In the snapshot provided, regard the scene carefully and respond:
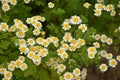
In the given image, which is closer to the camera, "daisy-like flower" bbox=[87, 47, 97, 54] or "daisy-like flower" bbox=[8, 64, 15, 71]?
"daisy-like flower" bbox=[8, 64, 15, 71]

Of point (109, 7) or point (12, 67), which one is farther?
point (109, 7)

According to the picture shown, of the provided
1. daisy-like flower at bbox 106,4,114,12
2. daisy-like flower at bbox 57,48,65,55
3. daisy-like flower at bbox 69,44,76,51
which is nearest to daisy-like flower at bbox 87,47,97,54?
daisy-like flower at bbox 69,44,76,51

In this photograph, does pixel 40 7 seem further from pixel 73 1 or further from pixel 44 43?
pixel 44 43

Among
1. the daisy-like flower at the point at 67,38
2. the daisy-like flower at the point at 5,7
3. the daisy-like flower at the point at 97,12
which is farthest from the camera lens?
the daisy-like flower at the point at 97,12

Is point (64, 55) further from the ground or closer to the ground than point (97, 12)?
closer to the ground

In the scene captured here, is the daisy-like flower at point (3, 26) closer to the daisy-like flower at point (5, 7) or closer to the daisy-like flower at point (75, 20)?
the daisy-like flower at point (5, 7)

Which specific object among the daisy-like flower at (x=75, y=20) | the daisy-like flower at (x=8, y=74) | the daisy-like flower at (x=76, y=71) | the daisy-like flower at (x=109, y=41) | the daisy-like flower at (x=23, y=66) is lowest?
the daisy-like flower at (x=8, y=74)

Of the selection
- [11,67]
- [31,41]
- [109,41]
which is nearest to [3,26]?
[31,41]

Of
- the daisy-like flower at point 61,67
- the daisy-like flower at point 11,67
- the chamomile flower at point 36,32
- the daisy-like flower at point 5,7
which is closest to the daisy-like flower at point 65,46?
the daisy-like flower at point 61,67

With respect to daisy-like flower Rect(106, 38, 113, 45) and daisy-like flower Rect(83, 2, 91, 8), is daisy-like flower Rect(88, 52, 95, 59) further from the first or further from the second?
daisy-like flower Rect(83, 2, 91, 8)

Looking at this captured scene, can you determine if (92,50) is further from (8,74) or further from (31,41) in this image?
(8,74)

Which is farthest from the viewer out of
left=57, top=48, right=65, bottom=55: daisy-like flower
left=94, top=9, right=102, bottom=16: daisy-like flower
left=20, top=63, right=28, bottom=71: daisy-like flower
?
left=94, top=9, right=102, bottom=16: daisy-like flower

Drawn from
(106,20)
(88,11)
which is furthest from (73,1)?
(106,20)
